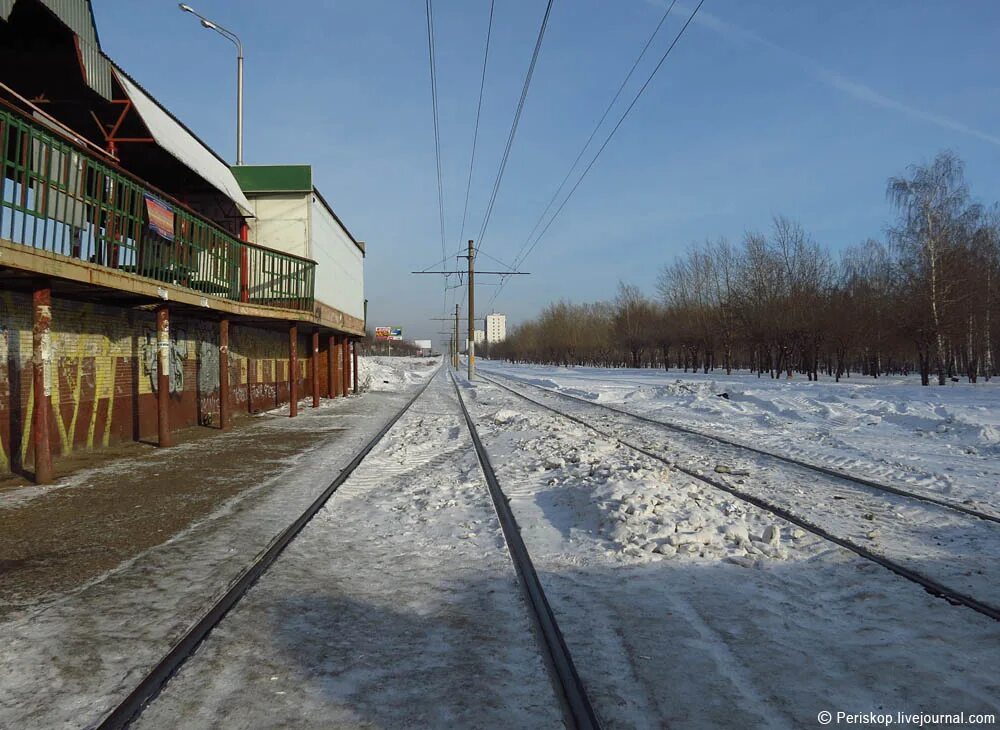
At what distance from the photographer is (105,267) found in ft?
27.5

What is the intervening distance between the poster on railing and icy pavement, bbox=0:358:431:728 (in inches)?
219

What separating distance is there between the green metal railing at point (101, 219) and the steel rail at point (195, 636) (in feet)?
15.1

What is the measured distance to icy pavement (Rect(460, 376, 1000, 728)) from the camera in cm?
292

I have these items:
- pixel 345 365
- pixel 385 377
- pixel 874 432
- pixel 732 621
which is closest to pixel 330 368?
pixel 345 365

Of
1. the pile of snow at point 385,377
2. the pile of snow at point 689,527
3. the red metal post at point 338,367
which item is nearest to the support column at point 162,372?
the pile of snow at point 689,527

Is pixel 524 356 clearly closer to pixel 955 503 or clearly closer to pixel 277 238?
pixel 277 238

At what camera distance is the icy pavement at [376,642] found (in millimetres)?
2848

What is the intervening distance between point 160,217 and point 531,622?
32.5 ft

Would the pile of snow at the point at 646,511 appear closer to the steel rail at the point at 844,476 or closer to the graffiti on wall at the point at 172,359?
the steel rail at the point at 844,476

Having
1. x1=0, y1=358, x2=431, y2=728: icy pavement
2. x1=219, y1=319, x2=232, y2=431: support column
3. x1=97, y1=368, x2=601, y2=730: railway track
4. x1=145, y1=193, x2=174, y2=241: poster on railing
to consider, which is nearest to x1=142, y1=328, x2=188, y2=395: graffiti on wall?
x1=219, y1=319, x2=232, y2=431: support column

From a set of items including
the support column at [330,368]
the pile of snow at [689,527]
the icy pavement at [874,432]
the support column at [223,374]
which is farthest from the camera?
the support column at [330,368]

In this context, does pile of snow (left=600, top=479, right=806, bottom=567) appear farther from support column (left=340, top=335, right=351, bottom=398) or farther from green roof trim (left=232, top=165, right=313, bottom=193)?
support column (left=340, top=335, right=351, bottom=398)

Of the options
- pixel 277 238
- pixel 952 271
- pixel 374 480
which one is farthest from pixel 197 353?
pixel 952 271

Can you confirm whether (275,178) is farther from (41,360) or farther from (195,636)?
(195,636)
